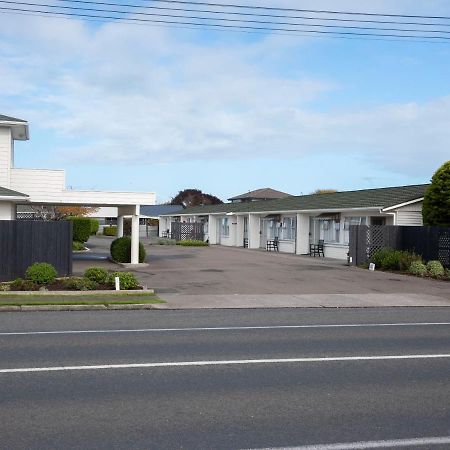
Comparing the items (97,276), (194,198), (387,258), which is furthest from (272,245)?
(194,198)

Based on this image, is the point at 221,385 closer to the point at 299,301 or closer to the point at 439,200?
the point at 299,301

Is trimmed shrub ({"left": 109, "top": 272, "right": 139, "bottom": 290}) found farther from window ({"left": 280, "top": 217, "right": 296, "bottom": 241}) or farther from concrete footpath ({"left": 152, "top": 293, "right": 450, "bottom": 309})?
window ({"left": 280, "top": 217, "right": 296, "bottom": 241})

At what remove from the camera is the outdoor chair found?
44.6 metres

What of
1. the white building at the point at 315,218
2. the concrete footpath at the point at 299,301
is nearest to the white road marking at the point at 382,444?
the concrete footpath at the point at 299,301

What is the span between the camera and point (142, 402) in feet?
23.1

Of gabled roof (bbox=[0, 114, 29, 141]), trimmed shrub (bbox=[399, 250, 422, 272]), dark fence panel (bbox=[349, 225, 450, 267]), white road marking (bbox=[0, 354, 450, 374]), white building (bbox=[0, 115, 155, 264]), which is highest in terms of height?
gabled roof (bbox=[0, 114, 29, 141])

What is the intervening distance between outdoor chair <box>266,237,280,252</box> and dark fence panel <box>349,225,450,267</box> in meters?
14.8

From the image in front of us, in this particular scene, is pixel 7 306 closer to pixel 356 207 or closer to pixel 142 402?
pixel 142 402

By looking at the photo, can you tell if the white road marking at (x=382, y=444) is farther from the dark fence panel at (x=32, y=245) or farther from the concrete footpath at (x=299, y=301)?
the dark fence panel at (x=32, y=245)

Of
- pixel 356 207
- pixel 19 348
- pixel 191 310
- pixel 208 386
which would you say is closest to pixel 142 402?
pixel 208 386

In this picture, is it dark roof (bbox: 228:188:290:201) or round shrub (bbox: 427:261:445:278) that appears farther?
dark roof (bbox: 228:188:290:201)

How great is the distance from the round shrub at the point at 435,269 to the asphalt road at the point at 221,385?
1231cm

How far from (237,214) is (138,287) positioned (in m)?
31.9

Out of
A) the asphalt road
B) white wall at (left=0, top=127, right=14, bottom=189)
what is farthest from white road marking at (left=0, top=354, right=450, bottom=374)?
white wall at (left=0, top=127, right=14, bottom=189)
